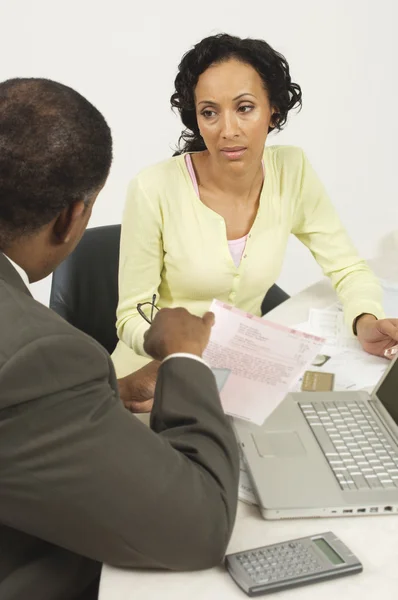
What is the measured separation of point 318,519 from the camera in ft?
3.71

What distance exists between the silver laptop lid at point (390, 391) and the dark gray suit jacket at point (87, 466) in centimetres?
42

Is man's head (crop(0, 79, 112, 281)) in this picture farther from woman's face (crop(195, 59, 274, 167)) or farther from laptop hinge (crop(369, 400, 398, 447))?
woman's face (crop(195, 59, 274, 167))

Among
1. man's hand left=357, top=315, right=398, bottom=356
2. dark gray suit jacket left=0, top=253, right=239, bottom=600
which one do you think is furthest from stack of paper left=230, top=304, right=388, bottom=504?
dark gray suit jacket left=0, top=253, right=239, bottom=600

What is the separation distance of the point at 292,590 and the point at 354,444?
348 millimetres

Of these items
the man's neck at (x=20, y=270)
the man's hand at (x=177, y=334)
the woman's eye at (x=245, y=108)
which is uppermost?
the woman's eye at (x=245, y=108)

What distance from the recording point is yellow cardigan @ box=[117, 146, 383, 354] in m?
1.87

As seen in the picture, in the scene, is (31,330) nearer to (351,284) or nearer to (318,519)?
(318,519)

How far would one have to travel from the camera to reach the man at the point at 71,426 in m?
0.87

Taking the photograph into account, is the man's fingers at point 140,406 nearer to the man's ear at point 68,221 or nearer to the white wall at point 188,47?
the man's ear at point 68,221

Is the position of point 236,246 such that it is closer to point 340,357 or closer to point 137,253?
point 137,253

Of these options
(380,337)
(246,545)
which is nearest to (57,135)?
(246,545)

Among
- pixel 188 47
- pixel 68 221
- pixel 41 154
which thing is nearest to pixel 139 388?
pixel 68 221

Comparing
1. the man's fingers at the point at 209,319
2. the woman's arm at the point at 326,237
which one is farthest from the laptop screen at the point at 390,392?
the woman's arm at the point at 326,237

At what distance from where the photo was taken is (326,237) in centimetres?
210
